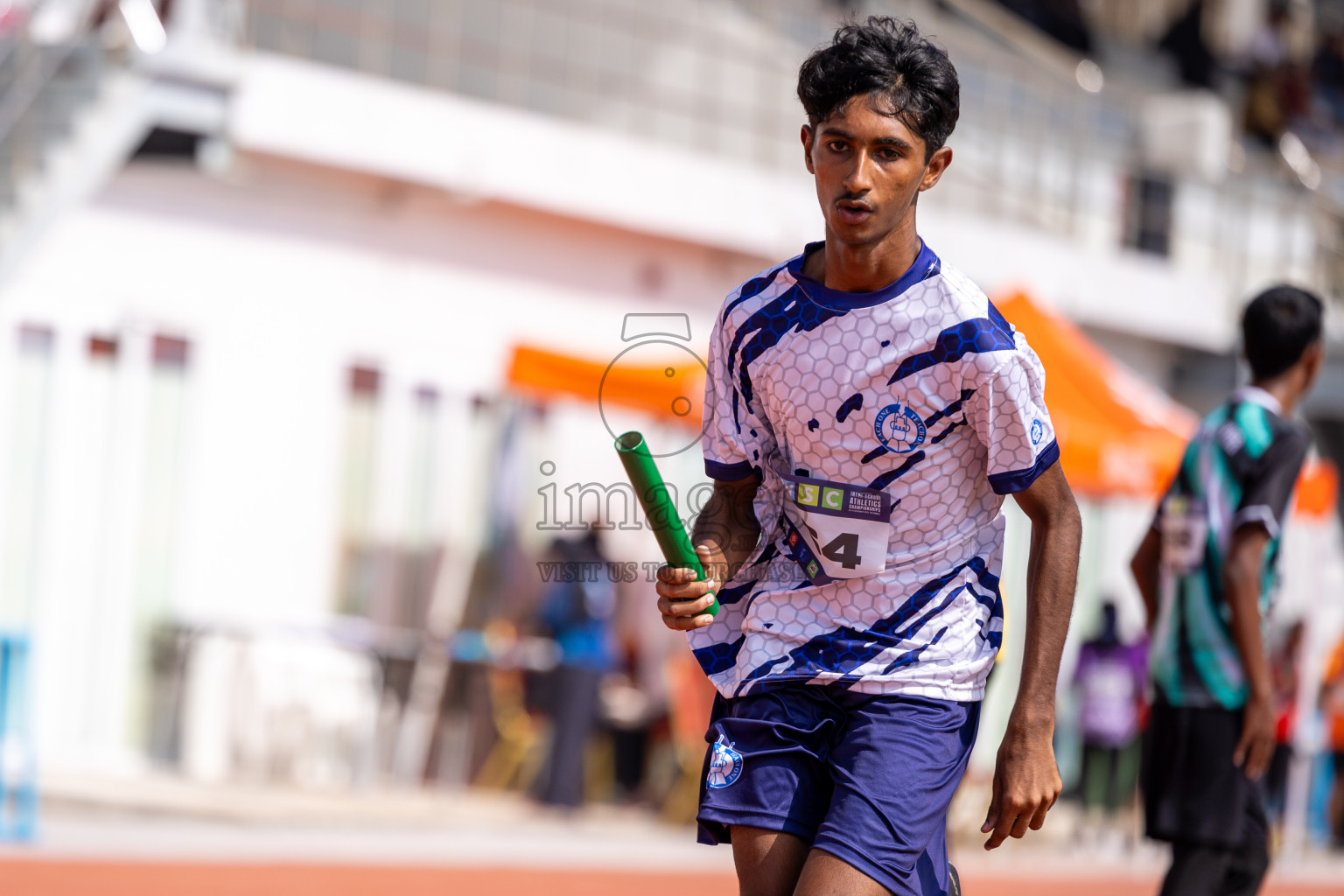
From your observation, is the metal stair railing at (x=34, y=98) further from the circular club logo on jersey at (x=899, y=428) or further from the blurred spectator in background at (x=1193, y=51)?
the blurred spectator in background at (x=1193, y=51)

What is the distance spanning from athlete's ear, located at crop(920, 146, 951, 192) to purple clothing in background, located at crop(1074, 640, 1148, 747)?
1105 cm

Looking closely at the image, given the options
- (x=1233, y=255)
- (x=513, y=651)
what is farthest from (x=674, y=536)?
(x=1233, y=255)

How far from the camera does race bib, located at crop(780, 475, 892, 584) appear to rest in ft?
11.9

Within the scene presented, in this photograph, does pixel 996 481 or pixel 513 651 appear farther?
pixel 513 651

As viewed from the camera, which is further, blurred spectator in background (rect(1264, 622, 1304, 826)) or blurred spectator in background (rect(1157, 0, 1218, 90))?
blurred spectator in background (rect(1157, 0, 1218, 90))

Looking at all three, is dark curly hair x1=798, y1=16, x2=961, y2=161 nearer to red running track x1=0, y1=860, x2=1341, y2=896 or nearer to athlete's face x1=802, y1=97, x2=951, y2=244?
athlete's face x1=802, y1=97, x2=951, y2=244

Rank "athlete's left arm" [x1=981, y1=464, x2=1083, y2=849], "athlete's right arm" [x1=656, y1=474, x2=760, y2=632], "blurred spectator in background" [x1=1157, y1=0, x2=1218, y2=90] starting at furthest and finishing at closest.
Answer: "blurred spectator in background" [x1=1157, y1=0, x2=1218, y2=90] < "athlete's right arm" [x1=656, y1=474, x2=760, y2=632] < "athlete's left arm" [x1=981, y1=464, x2=1083, y2=849]

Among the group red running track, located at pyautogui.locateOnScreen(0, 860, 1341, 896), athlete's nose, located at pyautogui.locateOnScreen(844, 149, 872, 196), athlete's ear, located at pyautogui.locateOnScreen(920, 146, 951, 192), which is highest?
athlete's ear, located at pyautogui.locateOnScreen(920, 146, 951, 192)

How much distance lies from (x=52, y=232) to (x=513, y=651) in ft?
13.3

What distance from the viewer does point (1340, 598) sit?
16.2 metres

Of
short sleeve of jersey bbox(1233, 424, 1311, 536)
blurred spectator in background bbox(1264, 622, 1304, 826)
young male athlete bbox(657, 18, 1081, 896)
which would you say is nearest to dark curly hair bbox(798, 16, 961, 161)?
young male athlete bbox(657, 18, 1081, 896)

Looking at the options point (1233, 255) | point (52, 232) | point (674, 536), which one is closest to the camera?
point (674, 536)

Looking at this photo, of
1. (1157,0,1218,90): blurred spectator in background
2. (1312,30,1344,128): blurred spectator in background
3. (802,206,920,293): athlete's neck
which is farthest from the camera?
(1312,30,1344,128): blurred spectator in background

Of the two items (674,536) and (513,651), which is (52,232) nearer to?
(513,651)
